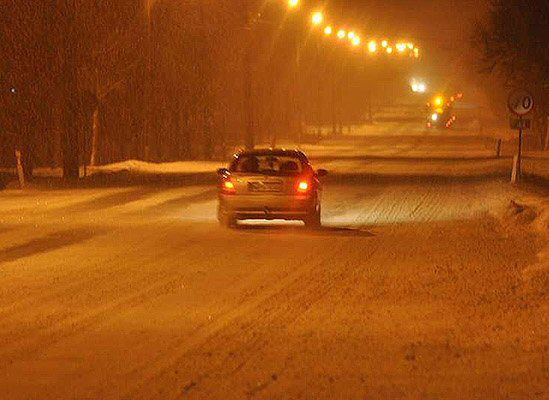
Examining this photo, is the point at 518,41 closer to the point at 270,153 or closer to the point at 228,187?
the point at 270,153

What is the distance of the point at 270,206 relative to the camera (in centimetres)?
2027

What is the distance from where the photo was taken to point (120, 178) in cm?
3841

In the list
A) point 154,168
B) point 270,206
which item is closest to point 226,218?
point 270,206

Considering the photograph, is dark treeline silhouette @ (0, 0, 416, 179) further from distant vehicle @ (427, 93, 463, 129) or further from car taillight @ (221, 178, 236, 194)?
distant vehicle @ (427, 93, 463, 129)

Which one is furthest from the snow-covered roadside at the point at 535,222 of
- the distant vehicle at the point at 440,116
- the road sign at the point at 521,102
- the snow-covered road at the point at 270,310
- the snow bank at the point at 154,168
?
the distant vehicle at the point at 440,116

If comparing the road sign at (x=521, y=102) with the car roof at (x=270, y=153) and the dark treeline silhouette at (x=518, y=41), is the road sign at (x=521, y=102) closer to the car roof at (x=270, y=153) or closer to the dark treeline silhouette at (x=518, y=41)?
the dark treeline silhouette at (x=518, y=41)

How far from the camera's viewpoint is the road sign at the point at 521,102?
30.1m

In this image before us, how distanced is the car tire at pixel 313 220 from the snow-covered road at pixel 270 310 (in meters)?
0.24

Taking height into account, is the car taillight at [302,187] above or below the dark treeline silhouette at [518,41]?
below

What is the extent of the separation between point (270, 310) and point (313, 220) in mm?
8824

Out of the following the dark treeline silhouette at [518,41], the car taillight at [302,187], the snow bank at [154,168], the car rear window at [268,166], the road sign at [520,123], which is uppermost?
the dark treeline silhouette at [518,41]

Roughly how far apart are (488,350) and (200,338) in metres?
2.56

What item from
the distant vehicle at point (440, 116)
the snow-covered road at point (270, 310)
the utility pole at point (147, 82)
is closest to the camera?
the snow-covered road at point (270, 310)

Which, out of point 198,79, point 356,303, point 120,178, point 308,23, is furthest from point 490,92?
point 356,303
